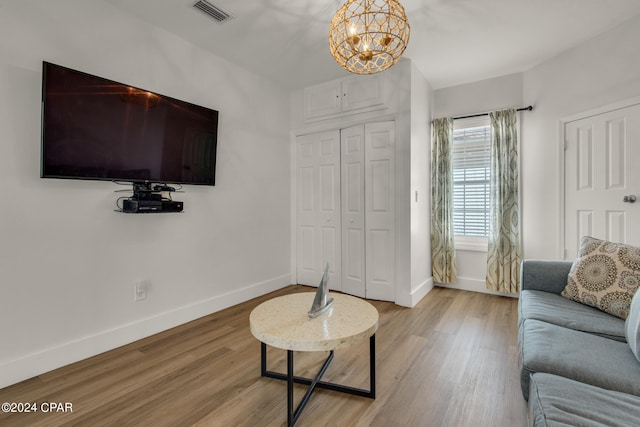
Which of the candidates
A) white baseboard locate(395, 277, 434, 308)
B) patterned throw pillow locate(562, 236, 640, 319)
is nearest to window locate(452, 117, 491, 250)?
white baseboard locate(395, 277, 434, 308)

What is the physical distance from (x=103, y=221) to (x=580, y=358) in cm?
292

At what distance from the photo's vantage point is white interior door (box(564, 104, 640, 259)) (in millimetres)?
2514

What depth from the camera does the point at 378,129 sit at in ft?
10.9

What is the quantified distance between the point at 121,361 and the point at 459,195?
376 cm

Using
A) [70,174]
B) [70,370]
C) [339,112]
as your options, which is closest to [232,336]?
[70,370]

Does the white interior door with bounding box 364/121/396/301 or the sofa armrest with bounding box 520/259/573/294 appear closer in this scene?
the sofa armrest with bounding box 520/259/573/294

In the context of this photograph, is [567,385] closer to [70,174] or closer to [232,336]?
[232,336]

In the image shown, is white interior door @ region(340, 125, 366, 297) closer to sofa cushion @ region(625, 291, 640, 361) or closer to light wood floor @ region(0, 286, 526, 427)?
light wood floor @ region(0, 286, 526, 427)

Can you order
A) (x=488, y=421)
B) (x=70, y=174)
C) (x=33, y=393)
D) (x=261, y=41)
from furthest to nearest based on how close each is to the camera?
(x=261, y=41) < (x=70, y=174) < (x=33, y=393) < (x=488, y=421)

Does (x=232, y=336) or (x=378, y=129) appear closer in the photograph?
(x=232, y=336)

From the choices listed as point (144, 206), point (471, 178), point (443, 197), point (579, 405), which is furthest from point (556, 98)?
point (144, 206)

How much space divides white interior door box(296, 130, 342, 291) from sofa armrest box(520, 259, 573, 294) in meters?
1.92

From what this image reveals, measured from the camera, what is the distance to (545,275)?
2150 mm

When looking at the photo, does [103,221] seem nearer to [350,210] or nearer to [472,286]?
[350,210]
